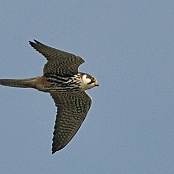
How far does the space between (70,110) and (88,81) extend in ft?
3.49

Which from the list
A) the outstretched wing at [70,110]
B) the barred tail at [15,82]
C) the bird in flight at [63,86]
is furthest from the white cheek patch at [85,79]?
the barred tail at [15,82]

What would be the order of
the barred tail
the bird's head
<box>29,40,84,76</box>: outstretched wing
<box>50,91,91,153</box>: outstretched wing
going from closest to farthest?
1. <box>29,40,84,76</box>: outstretched wing
2. the barred tail
3. the bird's head
4. <box>50,91,91,153</box>: outstretched wing

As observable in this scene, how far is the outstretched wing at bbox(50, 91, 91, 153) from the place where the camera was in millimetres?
19203

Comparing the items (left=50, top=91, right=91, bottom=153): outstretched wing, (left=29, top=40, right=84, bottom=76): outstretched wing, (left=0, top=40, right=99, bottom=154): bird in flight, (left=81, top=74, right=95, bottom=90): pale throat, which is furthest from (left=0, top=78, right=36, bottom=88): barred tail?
(left=81, top=74, right=95, bottom=90): pale throat

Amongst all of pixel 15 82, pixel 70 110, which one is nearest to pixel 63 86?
pixel 70 110

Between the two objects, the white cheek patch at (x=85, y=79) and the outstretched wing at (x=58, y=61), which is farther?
the white cheek patch at (x=85, y=79)

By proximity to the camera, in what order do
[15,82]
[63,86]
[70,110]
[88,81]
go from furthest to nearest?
[70,110] → [88,81] → [63,86] → [15,82]

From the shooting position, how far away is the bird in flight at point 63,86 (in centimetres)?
1833

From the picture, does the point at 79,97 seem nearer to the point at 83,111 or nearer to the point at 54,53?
the point at 83,111

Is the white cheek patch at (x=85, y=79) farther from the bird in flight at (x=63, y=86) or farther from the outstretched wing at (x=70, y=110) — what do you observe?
the outstretched wing at (x=70, y=110)

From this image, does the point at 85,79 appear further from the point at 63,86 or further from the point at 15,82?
the point at 15,82

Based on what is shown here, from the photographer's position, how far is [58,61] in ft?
60.5

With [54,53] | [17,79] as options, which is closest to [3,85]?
[17,79]

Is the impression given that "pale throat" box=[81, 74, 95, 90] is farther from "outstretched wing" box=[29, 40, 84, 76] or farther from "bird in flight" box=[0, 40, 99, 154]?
"outstretched wing" box=[29, 40, 84, 76]
